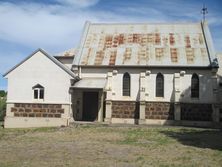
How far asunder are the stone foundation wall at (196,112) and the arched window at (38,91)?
460 inches

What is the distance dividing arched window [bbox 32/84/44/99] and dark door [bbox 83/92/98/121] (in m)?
3.89

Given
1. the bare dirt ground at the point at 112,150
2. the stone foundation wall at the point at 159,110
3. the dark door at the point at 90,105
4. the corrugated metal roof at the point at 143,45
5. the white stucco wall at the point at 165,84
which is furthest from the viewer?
the dark door at the point at 90,105

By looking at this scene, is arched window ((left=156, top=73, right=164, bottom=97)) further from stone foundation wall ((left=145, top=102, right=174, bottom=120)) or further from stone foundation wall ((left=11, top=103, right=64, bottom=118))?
stone foundation wall ((left=11, top=103, right=64, bottom=118))

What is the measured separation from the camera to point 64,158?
13.9 meters

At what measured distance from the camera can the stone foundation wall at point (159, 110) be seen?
3025 centimetres

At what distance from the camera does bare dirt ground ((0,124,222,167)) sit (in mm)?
13266

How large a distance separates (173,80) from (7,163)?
2008 cm

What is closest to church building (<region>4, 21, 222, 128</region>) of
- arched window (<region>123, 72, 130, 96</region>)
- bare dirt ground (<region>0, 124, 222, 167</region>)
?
arched window (<region>123, 72, 130, 96</region>)

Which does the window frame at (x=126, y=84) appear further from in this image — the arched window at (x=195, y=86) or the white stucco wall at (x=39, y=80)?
the arched window at (x=195, y=86)

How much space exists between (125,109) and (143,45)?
20.6 feet

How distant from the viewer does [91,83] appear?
30344 millimetres

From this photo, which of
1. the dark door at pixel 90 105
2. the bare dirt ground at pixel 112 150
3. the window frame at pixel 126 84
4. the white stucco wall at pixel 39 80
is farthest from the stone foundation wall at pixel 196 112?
the white stucco wall at pixel 39 80

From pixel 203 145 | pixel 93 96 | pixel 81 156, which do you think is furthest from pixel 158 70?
pixel 81 156

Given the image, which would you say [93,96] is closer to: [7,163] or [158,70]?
[158,70]
